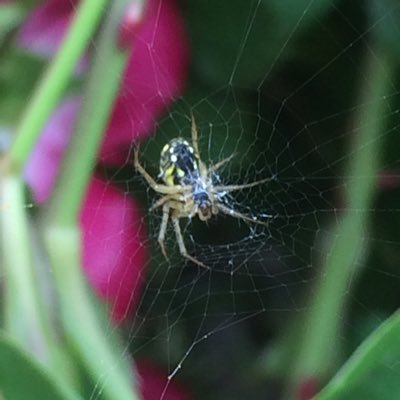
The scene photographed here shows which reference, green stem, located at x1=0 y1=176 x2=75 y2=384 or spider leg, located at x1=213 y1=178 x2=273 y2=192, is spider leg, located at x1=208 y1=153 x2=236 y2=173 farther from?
green stem, located at x1=0 y1=176 x2=75 y2=384

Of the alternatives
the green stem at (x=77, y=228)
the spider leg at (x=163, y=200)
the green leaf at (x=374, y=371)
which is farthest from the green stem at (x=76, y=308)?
the spider leg at (x=163, y=200)

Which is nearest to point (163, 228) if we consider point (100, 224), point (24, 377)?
point (100, 224)

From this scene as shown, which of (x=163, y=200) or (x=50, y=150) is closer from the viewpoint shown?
(x=50, y=150)

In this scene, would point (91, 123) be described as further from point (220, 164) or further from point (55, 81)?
point (220, 164)

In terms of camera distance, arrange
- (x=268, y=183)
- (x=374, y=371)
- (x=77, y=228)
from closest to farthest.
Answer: (x=374, y=371)
(x=77, y=228)
(x=268, y=183)

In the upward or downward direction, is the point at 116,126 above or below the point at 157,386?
above

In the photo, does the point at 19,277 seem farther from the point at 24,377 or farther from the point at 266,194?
the point at 266,194

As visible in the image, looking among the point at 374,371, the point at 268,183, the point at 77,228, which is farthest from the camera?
the point at 268,183

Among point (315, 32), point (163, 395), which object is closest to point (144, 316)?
point (163, 395)
